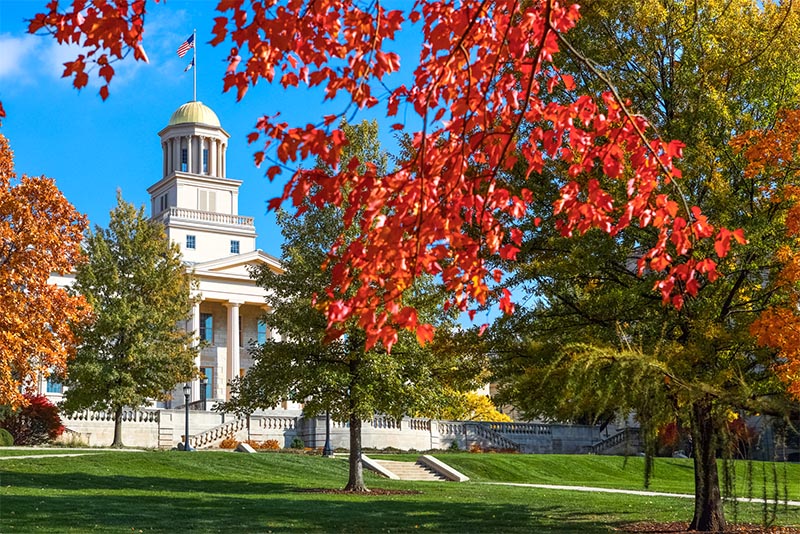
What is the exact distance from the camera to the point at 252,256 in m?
73.6

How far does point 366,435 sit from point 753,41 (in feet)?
130

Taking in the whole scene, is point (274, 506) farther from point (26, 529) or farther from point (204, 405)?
point (204, 405)

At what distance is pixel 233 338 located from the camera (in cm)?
7419

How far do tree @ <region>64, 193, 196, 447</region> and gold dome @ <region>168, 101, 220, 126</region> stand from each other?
46382 mm

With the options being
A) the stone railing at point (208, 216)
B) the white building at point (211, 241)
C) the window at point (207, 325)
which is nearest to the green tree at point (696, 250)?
the white building at point (211, 241)

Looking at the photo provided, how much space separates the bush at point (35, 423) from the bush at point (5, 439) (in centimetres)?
311

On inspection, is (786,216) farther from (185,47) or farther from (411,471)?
(185,47)

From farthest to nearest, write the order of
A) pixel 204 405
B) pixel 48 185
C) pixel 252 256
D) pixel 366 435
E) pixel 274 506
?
1. pixel 252 256
2. pixel 204 405
3. pixel 366 435
4. pixel 48 185
5. pixel 274 506

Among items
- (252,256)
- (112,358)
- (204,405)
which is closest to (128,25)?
(112,358)

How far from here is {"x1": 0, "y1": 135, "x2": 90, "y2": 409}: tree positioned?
74.0ft

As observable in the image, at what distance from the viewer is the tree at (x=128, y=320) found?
4397 cm

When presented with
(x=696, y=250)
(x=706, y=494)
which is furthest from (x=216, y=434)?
(x=696, y=250)

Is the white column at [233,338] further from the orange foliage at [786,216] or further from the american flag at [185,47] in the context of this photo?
the orange foliage at [786,216]

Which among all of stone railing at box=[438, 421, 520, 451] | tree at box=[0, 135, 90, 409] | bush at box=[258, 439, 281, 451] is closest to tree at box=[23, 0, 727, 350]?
tree at box=[0, 135, 90, 409]
